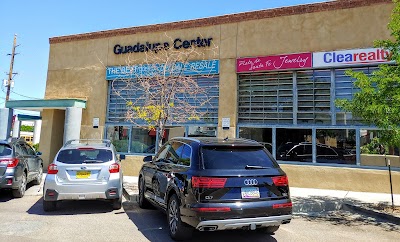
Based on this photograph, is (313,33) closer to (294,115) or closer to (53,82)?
(294,115)

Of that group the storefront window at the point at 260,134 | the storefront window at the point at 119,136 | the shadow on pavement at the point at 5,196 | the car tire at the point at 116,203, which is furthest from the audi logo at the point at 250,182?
the storefront window at the point at 119,136

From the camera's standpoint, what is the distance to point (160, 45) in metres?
14.1

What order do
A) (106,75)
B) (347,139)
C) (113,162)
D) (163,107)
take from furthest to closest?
(106,75) < (347,139) < (163,107) < (113,162)

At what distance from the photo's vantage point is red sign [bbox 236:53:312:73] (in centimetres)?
1168

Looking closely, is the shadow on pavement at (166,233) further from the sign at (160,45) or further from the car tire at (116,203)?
the sign at (160,45)

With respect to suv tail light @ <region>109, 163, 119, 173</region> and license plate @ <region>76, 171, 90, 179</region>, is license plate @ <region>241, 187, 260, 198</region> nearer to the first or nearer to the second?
suv tail light @ <region>109, 163, 119, 173</region>

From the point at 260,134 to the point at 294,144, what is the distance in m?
1.33

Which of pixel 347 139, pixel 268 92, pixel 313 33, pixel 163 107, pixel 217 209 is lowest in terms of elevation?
pixel 217 209

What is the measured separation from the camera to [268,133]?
39.7 feet

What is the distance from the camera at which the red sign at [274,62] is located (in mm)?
11680

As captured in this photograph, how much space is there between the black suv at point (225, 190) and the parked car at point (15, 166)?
493 cm

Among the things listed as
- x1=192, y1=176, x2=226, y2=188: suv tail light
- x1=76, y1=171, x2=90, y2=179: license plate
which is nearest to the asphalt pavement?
x1=76, y1=171, x2=90, y2=179: license plate

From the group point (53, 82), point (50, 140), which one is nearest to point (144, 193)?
point (50, 140)

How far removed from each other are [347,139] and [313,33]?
4099mm
